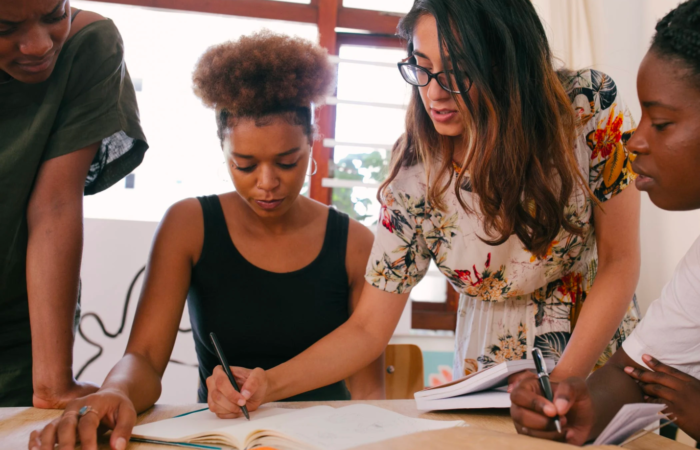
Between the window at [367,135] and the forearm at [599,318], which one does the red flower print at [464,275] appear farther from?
the window at [367,135]

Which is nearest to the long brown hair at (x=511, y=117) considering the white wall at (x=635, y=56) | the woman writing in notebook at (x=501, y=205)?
the woman writing in notebook at (x=501, y=205)

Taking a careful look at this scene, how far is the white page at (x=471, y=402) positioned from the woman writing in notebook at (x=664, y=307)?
4.2 inches

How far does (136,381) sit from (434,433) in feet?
1.80

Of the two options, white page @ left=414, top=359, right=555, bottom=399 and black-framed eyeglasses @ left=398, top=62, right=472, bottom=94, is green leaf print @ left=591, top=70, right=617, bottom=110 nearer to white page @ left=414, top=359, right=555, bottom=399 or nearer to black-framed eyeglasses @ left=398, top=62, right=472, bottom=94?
black-framed eyeglasses @ left=398, top=62, right=472, bottom=94

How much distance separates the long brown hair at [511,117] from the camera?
94 centimetres

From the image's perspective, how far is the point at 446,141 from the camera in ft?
3.71

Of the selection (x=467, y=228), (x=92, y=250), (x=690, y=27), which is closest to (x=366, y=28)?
(x=92, y=250)

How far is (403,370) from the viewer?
1.74 meters

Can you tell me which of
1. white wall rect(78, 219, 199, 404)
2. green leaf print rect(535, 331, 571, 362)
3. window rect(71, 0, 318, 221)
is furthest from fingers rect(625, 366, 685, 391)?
window rect(71, 0, 318, 221)

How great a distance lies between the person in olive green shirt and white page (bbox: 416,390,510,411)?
546 mm

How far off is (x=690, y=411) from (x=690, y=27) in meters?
0.51

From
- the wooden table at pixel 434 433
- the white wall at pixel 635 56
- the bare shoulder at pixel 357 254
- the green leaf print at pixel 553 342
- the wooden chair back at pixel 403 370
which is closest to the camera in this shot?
the wooden table at pixel 434 433

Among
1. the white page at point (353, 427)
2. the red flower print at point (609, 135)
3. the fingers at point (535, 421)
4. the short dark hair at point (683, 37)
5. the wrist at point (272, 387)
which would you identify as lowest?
the wrist at point (272, 387)

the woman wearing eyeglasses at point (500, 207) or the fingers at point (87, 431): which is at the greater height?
the woman wearing eyeglasses at point (500, 207)
